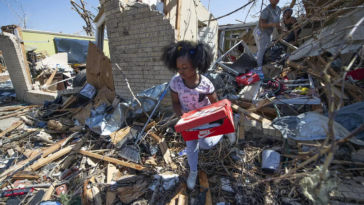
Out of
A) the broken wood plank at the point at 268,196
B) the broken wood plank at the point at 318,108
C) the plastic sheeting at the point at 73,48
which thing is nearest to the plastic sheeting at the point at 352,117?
the broken wood plank at the point at 318,108

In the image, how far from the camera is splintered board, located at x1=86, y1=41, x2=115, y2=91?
491 cm

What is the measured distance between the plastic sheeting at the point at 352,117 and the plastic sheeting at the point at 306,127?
0.14 m

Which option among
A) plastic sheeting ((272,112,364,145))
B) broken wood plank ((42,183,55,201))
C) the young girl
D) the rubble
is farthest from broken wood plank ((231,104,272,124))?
broken wood plank ((42,183,55,201))

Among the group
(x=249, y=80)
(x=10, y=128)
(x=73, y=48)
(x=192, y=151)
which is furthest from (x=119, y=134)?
(x=73, y=48)

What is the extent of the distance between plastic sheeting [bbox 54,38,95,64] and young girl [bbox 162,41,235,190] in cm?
1287

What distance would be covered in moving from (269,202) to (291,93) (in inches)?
96.3

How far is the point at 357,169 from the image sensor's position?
2160 millimetres

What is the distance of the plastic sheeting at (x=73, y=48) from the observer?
11.8m

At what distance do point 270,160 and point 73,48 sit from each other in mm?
14341

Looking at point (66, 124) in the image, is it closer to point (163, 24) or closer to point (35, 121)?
Answer: point (35, 121)

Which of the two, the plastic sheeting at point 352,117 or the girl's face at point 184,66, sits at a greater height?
the girl's face at point 184,66

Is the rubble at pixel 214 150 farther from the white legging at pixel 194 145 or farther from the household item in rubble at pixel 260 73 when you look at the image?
the white legging at pixel 194 145

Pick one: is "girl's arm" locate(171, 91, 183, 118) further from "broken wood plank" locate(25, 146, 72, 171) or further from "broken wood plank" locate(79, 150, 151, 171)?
"broken wood plank" locate(25, 146, 72, 171)

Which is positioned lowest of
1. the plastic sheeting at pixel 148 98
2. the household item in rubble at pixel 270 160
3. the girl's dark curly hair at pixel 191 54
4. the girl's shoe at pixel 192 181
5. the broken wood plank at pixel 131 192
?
the broken wood plank at pixel 131 192
